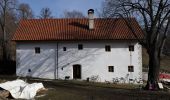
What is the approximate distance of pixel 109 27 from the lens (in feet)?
161

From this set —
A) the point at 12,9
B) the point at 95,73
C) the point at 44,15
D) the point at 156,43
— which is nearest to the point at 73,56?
the point at 95,73

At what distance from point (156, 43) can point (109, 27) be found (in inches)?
575

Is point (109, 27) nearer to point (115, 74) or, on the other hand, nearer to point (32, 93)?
point (115, 74)

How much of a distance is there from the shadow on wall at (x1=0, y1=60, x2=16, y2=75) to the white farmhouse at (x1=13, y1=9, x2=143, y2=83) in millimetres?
4095

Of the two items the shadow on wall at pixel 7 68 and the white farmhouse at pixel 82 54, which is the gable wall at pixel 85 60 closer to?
the white farmhouse at pixel 82 54

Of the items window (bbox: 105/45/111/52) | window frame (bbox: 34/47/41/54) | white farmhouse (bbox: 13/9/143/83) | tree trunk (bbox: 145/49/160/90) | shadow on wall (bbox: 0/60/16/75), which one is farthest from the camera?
shadow on wall (bbox: 0/60/16/75)

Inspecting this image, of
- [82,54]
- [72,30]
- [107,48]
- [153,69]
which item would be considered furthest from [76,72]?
[153,69]

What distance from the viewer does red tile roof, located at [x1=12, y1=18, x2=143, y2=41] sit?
47.2 metres

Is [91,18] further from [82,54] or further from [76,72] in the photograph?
[76,72]

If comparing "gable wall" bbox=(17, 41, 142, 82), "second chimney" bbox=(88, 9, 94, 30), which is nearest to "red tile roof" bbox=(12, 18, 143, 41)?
"second chimney" bbox=(88, 9, 94, 30)

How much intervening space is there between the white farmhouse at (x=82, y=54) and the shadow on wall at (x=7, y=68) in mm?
4095

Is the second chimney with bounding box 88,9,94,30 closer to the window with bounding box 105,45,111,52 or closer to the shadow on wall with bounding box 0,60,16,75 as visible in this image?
the window with bounding box 105,45,111,52

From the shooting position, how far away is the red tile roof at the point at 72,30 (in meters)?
47.2

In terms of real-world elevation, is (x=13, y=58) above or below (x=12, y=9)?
below
